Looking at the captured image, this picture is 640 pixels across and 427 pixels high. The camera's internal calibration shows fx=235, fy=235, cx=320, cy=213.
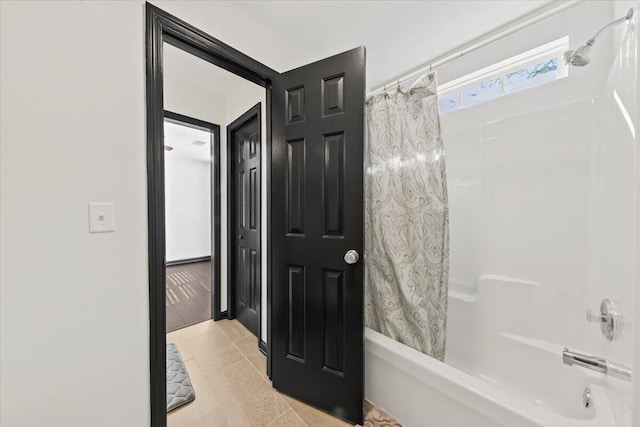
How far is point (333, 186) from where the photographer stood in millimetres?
1373

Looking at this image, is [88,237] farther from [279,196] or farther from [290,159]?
[290,159]

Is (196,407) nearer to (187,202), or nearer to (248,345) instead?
(248,345)

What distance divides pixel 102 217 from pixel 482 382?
1777mm

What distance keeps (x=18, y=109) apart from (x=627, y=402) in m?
2.07

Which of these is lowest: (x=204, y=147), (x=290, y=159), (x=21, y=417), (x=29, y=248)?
(x=21, y=417)

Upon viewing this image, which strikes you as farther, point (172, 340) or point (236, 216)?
point (236, 216)

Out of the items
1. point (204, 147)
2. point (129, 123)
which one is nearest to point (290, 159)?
point (129, 123)

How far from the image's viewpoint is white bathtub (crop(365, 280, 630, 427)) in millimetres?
906


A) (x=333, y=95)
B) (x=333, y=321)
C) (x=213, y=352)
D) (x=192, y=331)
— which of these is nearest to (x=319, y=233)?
(x=333, y=321)

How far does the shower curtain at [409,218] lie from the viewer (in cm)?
138

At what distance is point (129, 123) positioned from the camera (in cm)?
104

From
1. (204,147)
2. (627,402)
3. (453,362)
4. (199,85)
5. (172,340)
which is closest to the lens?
(627,402)

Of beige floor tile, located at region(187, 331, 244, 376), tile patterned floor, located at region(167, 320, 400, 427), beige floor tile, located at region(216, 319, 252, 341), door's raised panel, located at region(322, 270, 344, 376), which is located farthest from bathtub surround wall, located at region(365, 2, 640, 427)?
beige floor tile, located at region(216, 319, 252, 341)

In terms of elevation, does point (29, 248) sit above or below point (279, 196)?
below
